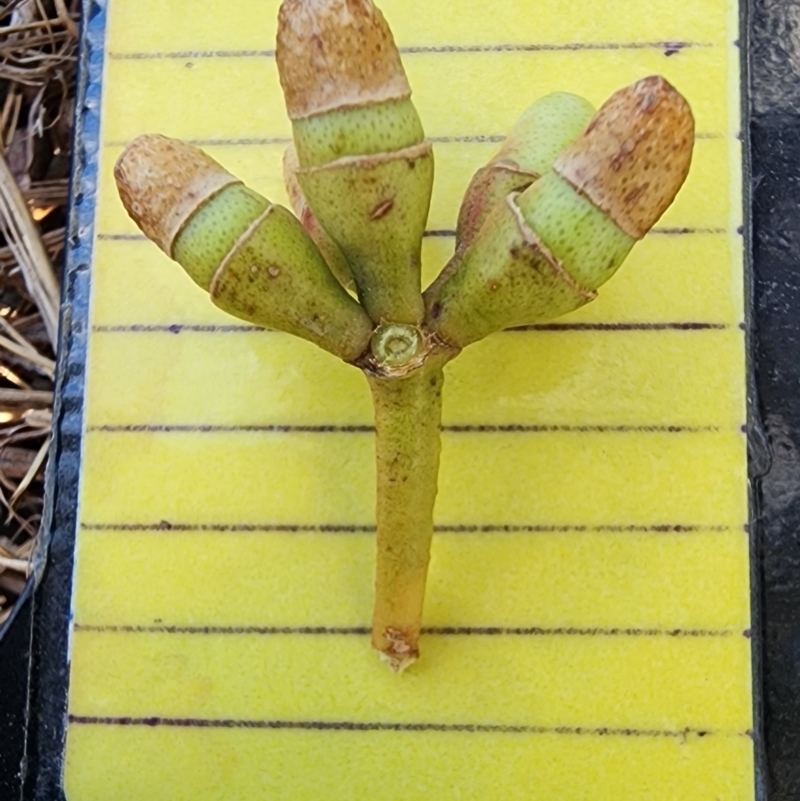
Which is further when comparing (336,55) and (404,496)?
(404,496)

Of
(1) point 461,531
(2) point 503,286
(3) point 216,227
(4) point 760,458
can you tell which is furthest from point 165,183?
(4) point 760,458

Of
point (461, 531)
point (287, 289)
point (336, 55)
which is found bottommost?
point (461, 531)

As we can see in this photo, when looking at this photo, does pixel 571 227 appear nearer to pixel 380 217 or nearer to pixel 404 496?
pixel 380 217

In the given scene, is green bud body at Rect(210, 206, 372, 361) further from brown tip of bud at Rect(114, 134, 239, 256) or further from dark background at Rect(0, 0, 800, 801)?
dark background at Rect(0, 0, 800, 801)

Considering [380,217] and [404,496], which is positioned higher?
[380,217]

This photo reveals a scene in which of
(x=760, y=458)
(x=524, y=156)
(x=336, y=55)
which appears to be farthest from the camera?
(x=760, y=458)

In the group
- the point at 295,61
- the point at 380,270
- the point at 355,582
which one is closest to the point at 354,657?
the point at 355,582

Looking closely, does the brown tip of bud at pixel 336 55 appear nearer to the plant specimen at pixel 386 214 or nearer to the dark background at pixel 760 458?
the plant specimen at pixel 386 214

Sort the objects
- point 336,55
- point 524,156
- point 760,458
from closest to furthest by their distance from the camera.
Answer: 1. point 336,55
2. point 524,156
3. point 760,458
